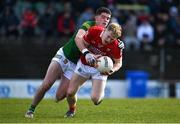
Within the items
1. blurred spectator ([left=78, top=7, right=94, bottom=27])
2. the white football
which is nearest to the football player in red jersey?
the white football

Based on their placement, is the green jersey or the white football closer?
the white football

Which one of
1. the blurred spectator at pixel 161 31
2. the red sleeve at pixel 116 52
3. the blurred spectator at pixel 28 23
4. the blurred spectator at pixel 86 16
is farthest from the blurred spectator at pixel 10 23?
the red sleeve at pixel 116 52

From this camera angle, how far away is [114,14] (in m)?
27.8

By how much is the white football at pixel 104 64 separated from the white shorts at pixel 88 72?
0.49 metres

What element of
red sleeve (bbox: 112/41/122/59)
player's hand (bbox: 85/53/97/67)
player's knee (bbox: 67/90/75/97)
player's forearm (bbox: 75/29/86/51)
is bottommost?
player's knee (bbox: 67/90/75/97)

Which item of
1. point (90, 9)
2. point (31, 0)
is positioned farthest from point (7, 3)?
point (90, 9)

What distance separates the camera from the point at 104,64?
1377 cm

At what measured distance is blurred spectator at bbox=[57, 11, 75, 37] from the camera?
26.4 meters

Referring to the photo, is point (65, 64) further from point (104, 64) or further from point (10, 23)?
point (10, 23)

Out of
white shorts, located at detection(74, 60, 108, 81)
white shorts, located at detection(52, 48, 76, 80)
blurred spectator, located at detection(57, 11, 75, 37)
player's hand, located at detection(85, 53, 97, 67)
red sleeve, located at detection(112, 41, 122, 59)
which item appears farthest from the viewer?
blurred spectator, located at detection(57, 11, 75, 37)

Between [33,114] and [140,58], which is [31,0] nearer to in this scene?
[140,58]

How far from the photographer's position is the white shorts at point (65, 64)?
14.8 meters

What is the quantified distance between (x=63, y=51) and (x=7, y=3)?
43.5ft

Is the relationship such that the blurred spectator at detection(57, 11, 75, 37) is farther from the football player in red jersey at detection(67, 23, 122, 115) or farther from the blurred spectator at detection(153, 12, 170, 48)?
the football player in red jersey at detection(67, 23, 122, 115)
